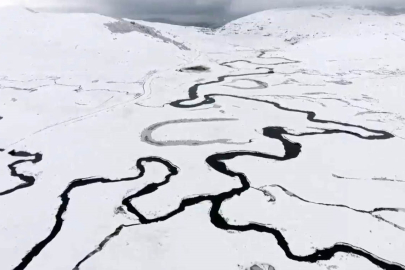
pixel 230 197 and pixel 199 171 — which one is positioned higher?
pixel 199 171

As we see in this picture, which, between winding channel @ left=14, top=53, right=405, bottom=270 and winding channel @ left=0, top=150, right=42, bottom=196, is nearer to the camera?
winding channel @ left=14, top=53, right=405, bottom=270

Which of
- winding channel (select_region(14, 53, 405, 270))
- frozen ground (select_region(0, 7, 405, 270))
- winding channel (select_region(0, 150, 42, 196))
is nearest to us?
winding channel (select_region(14, 53, 405, 270))

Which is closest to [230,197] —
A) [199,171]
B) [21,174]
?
[199,171]

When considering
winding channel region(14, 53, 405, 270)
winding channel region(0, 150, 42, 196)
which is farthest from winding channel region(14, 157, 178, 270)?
winding channel region(0, 150, 42, 196)

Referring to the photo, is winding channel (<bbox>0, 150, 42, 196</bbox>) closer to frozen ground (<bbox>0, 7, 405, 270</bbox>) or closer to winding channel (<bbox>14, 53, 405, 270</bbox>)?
frozen ground (<bbox>0, 7, 405, 270</bbox>)

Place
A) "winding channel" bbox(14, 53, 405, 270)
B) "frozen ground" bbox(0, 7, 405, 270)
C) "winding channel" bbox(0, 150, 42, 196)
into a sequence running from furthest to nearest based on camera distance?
"winding channel" bbox(0, 150, 42, 196) → "frozen ground" bbox(0, 7, 405, 270) → "winding channel" bbox(14, 53, 405, 270)

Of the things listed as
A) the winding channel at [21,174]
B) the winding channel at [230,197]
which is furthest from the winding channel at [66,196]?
the winding channel at [21,174]

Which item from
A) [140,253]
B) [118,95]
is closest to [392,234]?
[140,253]

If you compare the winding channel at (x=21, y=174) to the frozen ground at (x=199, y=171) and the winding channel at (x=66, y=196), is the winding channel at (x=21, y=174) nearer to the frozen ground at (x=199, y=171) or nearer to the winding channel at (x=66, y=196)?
the frozen ground at (x=199, y=171)

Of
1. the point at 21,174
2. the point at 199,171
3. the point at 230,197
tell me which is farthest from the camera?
the point at 199,171

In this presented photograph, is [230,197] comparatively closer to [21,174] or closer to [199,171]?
[199,171]
